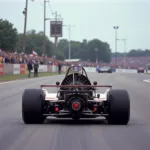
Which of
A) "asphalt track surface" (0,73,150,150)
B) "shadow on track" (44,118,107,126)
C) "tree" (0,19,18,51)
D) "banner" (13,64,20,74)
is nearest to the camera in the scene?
"asphalt track surface" (0,73,150,150)

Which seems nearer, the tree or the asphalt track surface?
the asphalt track surface

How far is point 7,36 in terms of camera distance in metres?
93.4

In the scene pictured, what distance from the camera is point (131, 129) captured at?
12844mm

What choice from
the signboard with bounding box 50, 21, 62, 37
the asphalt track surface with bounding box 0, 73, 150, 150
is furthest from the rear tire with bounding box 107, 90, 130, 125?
the signboard with bounding box 50, 21, 62, 37

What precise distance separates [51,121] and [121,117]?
2.21 m

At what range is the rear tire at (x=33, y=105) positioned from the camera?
13188 millimetres

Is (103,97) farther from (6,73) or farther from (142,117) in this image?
(6,73)

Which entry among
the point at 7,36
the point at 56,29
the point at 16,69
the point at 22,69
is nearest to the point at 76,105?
the point at 16,69

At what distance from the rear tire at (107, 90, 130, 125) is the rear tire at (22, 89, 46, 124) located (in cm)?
173

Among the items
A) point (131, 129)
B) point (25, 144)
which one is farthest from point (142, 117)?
point (25, 144)

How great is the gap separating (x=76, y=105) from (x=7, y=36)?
81.7 meters

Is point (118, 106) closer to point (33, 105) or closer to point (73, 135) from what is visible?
point (73, 135)

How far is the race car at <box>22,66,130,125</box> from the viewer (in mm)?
13188

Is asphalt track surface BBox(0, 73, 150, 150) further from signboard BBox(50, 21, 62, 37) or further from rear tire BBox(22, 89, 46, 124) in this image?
signboard BBox(50, 21, 62, 37)
